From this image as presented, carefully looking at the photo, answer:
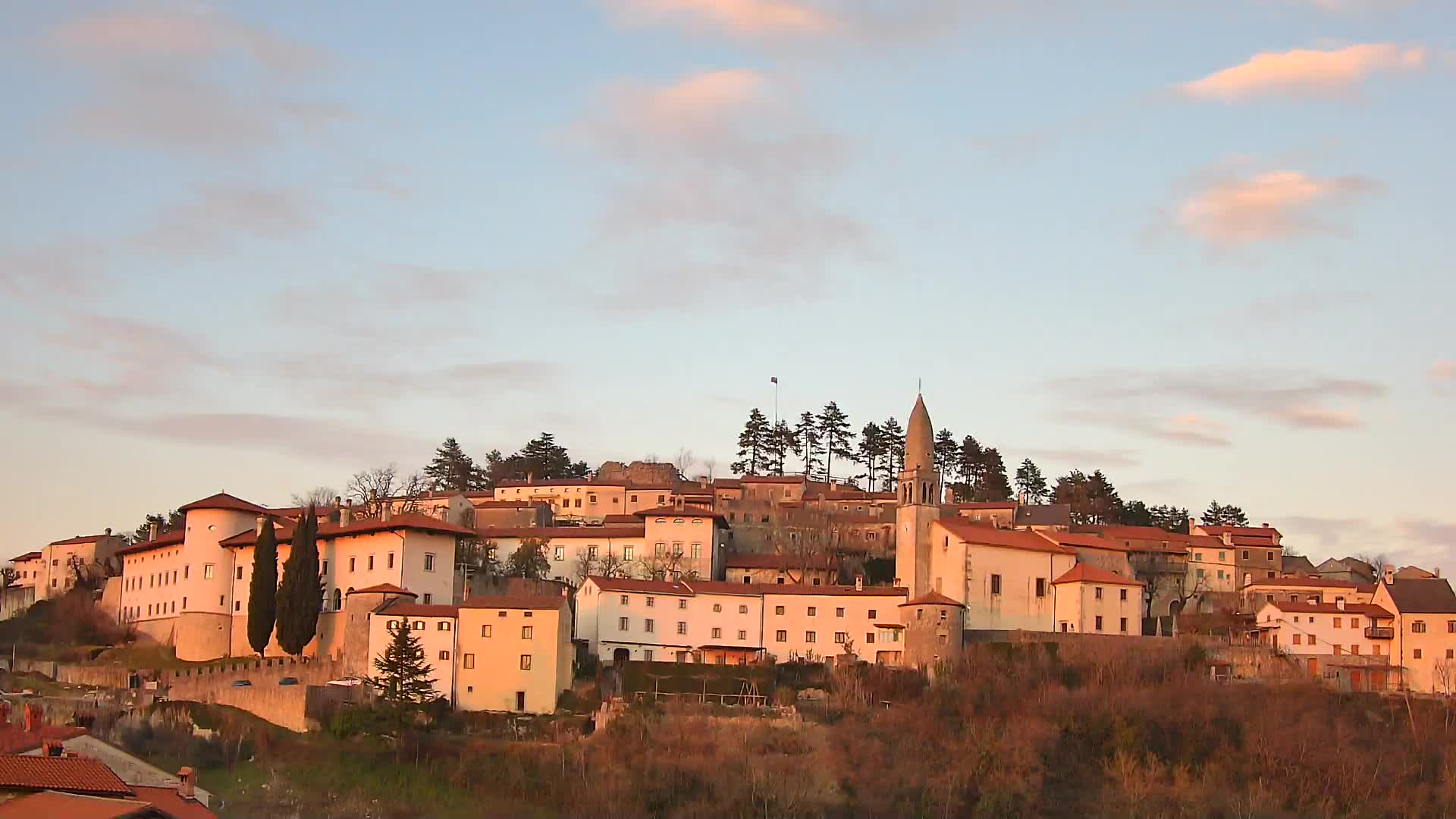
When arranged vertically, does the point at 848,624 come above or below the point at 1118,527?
below

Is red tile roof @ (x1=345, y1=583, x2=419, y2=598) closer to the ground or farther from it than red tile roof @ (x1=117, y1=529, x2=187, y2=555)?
closer to the ground

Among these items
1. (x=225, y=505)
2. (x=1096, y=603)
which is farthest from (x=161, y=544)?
(x=1096, y=603)

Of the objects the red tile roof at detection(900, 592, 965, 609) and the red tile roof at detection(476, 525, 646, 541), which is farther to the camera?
the red tile roof at detection(476, 525, 646, 541)

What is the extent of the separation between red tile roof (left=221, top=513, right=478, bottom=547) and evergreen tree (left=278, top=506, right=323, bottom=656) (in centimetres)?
117

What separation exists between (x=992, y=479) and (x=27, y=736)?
7243 cm

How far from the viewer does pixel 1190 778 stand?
202 feet

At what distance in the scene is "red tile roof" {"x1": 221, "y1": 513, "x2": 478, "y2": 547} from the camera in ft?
233

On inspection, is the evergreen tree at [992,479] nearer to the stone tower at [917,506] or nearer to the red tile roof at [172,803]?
the stone tower at [917,506]

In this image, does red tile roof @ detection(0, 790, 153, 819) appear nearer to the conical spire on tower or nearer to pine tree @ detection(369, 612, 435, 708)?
pine tree @ detection(369, 612, 435, 708)

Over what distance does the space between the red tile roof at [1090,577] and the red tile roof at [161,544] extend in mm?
36986

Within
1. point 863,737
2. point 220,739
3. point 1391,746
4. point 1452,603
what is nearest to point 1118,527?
point 1452,603

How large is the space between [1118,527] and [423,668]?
42.8 meters

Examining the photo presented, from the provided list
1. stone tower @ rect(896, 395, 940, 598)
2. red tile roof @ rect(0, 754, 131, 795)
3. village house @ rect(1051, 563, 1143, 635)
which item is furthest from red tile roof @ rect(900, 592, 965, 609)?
red tile roof @ rect(0, 754, 131, 795)

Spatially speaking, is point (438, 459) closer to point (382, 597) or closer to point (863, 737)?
point (382, 597)
